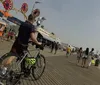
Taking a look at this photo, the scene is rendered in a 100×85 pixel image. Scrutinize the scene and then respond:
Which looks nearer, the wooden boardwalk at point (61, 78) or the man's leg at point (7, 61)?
the man's leg at point (7, 61)

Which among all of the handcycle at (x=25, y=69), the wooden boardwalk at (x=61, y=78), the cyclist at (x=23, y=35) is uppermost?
the cyclist at (x=23, y=35)

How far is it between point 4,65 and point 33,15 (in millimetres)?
1715

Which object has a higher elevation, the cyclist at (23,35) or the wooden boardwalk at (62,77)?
the cyclist at (23,35)

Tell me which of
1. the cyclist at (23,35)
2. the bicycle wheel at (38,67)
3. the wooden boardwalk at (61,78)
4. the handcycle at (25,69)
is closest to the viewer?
the handcycle at (25,69)

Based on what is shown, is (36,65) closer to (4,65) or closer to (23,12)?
(4,65)

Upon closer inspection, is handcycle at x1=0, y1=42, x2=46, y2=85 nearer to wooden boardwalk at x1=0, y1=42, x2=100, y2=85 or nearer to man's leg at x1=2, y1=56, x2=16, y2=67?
man's leg at x1=2, y1=56, x2=16, y2=67

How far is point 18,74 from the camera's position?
6.29 metres

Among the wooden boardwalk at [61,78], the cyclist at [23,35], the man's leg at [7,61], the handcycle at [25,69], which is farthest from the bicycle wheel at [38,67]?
the man's leg at [7,61]

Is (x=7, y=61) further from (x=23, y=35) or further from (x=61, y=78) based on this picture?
(x=61, y=78)

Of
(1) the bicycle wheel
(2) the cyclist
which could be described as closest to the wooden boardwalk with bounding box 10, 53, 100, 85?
(1) the bicycle wheel

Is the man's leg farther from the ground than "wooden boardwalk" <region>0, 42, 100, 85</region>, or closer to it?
farther from the ground

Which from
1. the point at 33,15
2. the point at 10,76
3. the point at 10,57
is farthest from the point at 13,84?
the point at 33,15

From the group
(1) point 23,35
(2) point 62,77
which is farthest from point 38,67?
(2) point 62,77

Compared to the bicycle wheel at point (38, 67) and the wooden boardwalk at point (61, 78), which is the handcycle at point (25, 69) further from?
the wooden boardwalk at point (61, 78)
